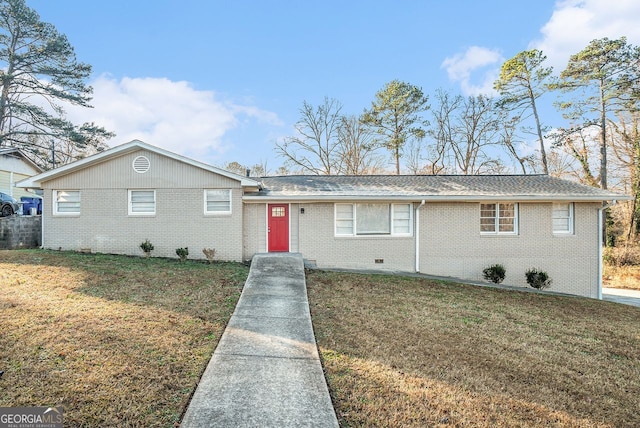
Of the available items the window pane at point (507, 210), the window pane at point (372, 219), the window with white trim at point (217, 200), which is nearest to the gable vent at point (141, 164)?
the window with white trim at point (217, 200)

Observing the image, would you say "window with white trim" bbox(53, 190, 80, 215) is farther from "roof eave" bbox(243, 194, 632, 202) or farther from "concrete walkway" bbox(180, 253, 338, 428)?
"concrete walkway" bbox(180, 253, 338, 428)

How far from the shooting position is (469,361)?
467cm

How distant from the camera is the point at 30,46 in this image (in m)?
19.8

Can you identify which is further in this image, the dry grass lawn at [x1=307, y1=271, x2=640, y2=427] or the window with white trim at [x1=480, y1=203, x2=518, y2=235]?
the window with white trim at [x1=480, y1=203, x2=518, y2=235]

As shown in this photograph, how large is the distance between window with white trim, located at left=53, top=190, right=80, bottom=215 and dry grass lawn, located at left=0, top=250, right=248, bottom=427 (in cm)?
388

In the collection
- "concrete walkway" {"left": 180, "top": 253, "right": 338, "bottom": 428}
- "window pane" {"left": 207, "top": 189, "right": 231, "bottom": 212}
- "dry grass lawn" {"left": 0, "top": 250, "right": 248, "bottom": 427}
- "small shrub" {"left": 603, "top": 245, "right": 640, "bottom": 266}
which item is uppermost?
"window pane" {"left": 207, "top": 189, "right": 231, "bottom": 212}

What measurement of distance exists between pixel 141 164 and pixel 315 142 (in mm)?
18031

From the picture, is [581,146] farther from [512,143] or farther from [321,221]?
[321,221]

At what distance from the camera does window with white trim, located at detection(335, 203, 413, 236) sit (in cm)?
1212

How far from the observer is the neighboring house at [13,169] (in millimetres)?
19038

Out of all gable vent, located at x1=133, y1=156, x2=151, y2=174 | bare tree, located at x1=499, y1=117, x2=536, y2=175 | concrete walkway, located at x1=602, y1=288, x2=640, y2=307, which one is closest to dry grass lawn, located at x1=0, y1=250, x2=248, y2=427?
gable vent, located at x1=133, y1=156, x2=151, y2=174

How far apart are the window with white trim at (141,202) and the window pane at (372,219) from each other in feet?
24.2

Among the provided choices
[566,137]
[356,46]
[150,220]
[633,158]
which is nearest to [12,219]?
[150,220]

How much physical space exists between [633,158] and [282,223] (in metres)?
23.0
